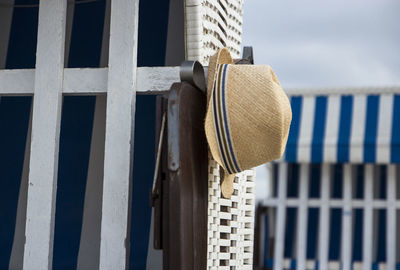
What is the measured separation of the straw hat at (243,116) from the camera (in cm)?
212

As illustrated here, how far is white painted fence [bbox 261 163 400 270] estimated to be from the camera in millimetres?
5926

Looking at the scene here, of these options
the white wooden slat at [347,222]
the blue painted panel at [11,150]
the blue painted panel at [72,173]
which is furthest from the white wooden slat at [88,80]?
the white wooden slat at [347,222]

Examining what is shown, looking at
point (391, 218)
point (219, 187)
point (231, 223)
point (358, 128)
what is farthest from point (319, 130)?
point (219, 187)

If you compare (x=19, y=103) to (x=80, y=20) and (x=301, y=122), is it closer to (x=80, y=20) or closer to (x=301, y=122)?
(x=80, y=20)

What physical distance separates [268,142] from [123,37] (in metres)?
0.70

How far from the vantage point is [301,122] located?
602 cm

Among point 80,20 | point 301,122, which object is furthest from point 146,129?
point 301,122

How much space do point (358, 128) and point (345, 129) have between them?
0.12 metres

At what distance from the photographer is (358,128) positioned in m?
5.92

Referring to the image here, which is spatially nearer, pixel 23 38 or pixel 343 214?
pixel 23 38

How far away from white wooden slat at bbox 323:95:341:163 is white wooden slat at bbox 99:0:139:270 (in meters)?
3.71

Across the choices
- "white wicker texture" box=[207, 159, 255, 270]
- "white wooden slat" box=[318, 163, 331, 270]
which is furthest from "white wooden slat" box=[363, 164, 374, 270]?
"white wicker texture" box=[207, 159, 255, 270]

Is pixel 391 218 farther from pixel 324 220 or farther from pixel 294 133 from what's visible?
pixel 294 133

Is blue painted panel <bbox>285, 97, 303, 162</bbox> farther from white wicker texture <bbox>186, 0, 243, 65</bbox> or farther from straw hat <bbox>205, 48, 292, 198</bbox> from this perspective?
straw hat <bbox>205, 48, 292, 198</bbox>
